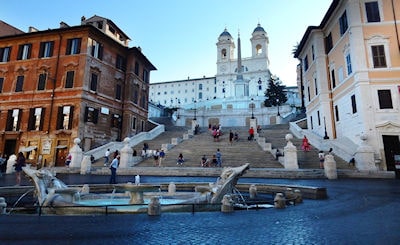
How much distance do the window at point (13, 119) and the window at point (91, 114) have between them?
8068 millimetres

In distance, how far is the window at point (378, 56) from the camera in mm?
20562

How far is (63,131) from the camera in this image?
2719 cm

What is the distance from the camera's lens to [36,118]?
2869 centimetres

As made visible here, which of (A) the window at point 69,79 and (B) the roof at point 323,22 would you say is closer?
(B) the roof at point 323,22

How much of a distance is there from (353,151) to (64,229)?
789 inches

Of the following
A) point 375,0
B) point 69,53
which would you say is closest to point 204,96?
point 69,53

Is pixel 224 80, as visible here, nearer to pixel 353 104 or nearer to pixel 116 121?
pixel 116 121

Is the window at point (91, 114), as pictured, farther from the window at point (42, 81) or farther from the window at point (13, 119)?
the window at point (13, 119)

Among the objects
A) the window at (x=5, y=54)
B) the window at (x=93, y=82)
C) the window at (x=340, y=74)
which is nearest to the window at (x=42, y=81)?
the window at (x=93, y=82)

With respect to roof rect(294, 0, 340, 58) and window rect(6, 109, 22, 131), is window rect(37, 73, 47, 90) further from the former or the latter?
roof rect(294, 0, 340, 58)

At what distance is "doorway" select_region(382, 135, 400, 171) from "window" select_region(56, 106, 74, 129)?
94.6 feet

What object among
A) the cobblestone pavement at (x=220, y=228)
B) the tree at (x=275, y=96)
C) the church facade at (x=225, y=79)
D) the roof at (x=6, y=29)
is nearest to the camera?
the cobblestone pavement at (x=220, y=228)

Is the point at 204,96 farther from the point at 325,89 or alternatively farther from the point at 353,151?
the point at 353,151

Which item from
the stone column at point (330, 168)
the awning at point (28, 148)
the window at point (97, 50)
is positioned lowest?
the stone column at point (330, 168)
